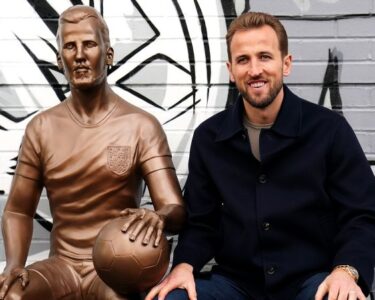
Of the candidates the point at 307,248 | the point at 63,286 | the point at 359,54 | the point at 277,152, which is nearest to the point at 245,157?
the point at 277,152

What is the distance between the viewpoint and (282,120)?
11.6 ft

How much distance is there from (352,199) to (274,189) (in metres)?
0.34

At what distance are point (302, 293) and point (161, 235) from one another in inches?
25.2

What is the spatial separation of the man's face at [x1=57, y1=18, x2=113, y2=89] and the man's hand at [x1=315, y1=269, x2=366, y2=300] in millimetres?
1380

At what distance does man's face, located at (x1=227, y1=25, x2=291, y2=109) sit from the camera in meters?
3.46

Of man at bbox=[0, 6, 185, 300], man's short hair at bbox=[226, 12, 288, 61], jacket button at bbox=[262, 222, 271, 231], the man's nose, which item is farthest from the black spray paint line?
jacket button at bbox=[262, 222, 271, 231]

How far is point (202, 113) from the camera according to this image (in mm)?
4723

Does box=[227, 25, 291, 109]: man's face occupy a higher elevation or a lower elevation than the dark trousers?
higher

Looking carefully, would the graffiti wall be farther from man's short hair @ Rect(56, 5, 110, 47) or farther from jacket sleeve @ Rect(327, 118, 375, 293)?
jacket sleeve @ Rect(327, 118, 375, 293)

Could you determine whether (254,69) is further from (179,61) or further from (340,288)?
(179,61)

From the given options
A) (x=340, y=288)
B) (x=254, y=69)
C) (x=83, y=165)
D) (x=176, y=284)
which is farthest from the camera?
(x=83, y=165)

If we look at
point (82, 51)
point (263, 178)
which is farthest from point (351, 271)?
point (82, 51)

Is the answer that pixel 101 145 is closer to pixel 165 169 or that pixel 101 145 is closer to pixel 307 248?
pixel 165 169

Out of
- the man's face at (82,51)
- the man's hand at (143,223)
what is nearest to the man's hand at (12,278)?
the man's hand at (143,223)
